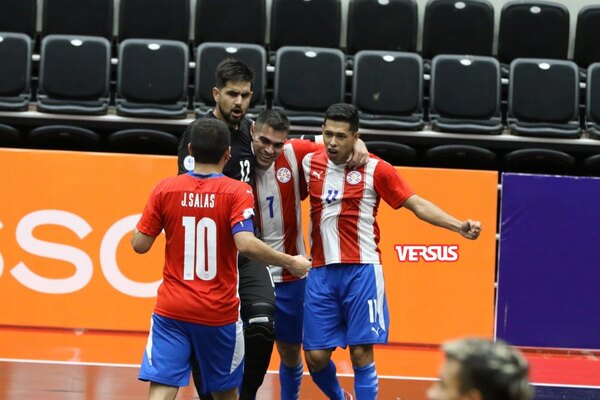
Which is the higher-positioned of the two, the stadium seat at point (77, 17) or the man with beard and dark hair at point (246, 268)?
the stadium seat at point (77, 17)

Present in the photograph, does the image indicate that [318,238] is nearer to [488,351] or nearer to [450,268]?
[450,268]

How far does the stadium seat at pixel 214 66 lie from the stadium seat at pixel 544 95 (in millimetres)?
2797

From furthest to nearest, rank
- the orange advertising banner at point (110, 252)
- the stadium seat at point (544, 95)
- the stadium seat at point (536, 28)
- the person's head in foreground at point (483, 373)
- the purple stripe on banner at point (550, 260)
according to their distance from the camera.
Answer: the stadium seat at point (536, 28) → the stadium seat at point (544, 95) → the purple stripe on banner at point (550, 260) → the orange advertising banner at point (110, 252) → the person's head in foreground at point (483, 373)

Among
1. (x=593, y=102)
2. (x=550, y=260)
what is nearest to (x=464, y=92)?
(x=593, y=102)

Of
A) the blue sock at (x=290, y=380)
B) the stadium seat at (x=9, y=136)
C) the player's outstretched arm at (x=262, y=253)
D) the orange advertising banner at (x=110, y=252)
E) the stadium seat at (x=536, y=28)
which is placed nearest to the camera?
the player's outstretched arm at (x=262, y=253)

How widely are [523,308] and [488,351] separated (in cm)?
776

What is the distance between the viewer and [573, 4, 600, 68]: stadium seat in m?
13.2

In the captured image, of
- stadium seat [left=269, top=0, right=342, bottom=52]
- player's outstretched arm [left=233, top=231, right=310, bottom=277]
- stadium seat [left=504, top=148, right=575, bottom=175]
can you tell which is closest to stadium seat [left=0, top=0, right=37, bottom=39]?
stadium seat [left=269, top=0, right=342, bottom=52]

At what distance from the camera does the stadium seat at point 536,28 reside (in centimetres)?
1319

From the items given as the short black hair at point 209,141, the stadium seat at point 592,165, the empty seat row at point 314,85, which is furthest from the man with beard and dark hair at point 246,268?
the stadium seat at point 592,165

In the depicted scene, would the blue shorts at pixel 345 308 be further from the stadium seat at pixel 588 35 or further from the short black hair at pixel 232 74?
the stadium seat at pixel 588 35

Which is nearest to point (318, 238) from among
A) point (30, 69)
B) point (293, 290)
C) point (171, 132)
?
point (293, 290)

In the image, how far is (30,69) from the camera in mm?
11891

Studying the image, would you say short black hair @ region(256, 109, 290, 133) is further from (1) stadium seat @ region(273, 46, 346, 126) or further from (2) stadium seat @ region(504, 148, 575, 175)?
(2) stadium seat @ region(504, 148, 575, 175)
